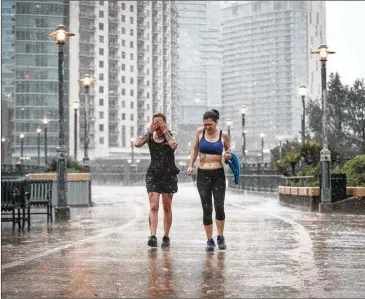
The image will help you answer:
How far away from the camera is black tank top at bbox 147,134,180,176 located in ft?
30.8

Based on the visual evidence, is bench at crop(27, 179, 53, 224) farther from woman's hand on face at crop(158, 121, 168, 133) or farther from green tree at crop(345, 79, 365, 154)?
green tree at crop(345, 79, 365, 154)

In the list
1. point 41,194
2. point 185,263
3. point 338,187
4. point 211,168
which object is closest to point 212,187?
point 211,168

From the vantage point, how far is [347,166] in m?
19.3

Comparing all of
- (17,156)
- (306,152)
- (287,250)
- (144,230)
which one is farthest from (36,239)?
(17,156)

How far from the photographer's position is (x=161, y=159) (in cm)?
938

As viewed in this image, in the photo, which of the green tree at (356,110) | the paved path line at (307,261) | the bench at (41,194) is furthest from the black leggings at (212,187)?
the green tree at (356,110)

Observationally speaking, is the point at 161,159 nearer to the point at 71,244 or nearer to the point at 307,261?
the point at 71,244

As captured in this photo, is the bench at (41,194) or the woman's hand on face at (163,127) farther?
the bench at (41,194)

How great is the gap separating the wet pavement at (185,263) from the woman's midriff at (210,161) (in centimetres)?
108

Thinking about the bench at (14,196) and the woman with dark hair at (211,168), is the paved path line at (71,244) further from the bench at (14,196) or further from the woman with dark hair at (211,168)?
the woman with dark hair at (211,168)

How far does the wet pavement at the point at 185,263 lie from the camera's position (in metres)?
5.74

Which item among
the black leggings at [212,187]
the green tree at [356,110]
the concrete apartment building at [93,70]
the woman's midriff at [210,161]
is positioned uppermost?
Result: the concrete apartment building at [93,70]

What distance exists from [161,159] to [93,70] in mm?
118101

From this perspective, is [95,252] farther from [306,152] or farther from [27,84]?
[27,84]
